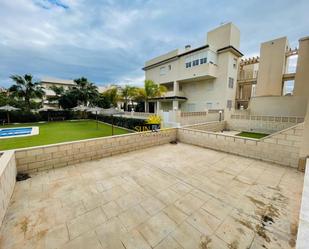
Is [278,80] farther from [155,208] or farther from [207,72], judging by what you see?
[155,208]

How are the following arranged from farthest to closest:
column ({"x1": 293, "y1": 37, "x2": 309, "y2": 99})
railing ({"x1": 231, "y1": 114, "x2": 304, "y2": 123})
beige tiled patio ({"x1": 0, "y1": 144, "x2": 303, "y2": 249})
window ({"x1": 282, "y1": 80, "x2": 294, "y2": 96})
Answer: window ({"x1": 282, "y1": 80, "x2": 294, "y2": 96}), column ({"x1": 293, "y1": 37, "x2": 309, "y2": 99}), railing ({"x1": 231, "y1": 114, "x2": 304, "y2": 123}), beige tiled patio ({"x1": 0, "y1": 144, "x2": 303, "y2": 249})

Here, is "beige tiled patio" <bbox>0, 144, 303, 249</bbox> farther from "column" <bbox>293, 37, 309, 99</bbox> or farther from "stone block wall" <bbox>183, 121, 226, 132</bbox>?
"column" <bbox>293, 37, 309, 99</bbox>

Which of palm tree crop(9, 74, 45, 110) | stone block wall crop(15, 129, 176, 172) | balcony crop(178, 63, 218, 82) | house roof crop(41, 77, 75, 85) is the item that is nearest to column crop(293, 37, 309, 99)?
balcony crop(178, 63, 218, 82)

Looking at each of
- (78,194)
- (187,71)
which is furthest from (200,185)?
(187,71)

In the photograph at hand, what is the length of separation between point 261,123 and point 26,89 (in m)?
26.4

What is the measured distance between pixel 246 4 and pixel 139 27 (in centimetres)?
714

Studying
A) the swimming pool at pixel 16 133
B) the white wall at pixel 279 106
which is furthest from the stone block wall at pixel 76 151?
the white wall at pixel 279 106

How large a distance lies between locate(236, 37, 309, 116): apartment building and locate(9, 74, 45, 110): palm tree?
26611 millimetres

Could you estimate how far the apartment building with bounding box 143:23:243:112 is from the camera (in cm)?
1662

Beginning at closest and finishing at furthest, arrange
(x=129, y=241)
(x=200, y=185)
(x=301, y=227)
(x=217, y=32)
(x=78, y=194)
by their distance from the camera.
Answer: (x=301, y=227) → (x=129, y=241) → (x=78, y=194) → (x=200, y=185) → (x=217, y=32)

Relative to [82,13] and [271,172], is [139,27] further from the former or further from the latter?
[271,172]

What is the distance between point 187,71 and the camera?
730 inches

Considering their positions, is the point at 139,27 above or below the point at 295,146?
above

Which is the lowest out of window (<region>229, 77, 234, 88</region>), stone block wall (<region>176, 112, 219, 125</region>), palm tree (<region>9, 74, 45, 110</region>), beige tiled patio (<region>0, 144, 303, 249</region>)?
beige tiled patio (<region>0, 144, 303, 249</region>)
